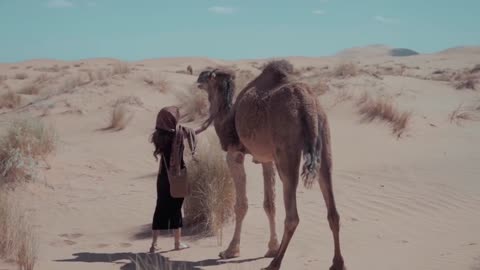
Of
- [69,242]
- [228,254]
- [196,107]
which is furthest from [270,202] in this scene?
[196,107]

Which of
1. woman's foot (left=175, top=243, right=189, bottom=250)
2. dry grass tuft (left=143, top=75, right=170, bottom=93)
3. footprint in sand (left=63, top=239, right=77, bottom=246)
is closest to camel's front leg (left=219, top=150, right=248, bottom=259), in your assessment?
woman's foot (left=175, top=243, right=189, bottom=250)

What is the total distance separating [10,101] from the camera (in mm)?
21844

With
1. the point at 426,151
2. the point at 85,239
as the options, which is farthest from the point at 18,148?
the point at 426,151

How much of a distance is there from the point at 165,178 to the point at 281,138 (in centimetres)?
186

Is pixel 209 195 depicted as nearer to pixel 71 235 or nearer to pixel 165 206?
pixel 165 206

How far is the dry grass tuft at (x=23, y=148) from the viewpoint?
345 inches

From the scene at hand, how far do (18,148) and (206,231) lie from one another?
420 centimetres

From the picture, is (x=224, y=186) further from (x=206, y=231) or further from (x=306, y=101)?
(x=306, y=101)

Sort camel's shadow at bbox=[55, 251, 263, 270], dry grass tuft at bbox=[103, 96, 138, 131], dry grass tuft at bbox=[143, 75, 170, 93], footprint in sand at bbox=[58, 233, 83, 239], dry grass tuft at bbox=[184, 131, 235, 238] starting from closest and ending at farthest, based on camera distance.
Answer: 1. camel's shadow at bbox=[55, 251, 263, 270]
2. dry grass tuft at bbox=[184, 131, 235, 238]
3. footprint in sand at bbox=[58, 233, 83, 239]
4. dry grass tuft at bbox=[103, 96, 138, 131]
5. dry grass tuft at bbox=[143, 75, 170, 93]

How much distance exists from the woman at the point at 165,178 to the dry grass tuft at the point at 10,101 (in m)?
17.1

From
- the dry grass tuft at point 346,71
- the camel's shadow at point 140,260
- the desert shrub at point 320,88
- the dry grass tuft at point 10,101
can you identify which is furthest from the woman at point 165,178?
the dry grass tuft at point 10,101

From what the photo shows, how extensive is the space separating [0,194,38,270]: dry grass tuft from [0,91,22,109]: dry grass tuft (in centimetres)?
1723

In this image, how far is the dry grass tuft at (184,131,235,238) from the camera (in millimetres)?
6895

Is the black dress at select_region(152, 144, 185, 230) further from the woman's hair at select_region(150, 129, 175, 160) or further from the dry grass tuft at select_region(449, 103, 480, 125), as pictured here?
the dry grass tuft at select_region(449, 103, 480, 125)
